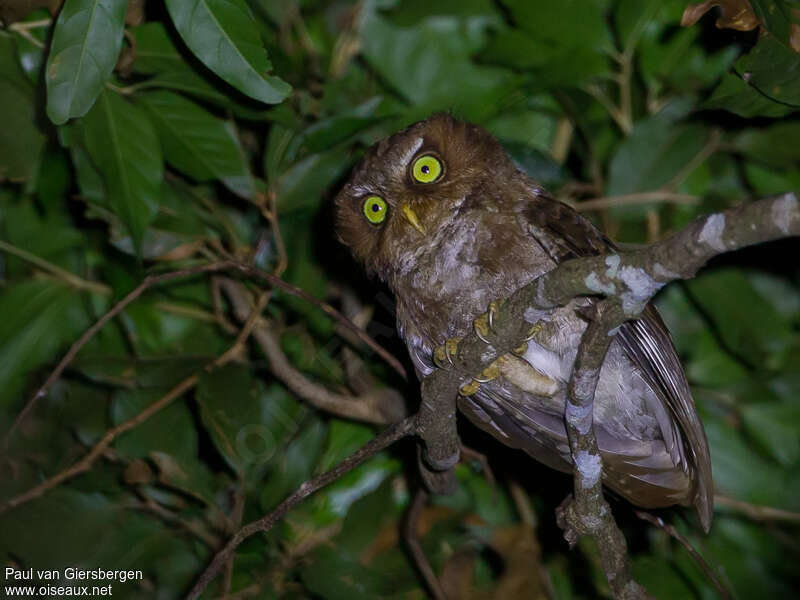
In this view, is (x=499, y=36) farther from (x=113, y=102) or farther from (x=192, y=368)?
(x=192, y=368)

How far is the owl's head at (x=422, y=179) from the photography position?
2428mm

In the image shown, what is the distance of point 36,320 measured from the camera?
3.27 meters

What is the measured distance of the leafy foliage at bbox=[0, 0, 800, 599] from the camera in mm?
2822

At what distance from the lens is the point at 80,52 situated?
2.02 meters

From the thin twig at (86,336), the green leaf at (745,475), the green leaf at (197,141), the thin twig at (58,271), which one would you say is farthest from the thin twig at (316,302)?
the green leaf at (745,475)

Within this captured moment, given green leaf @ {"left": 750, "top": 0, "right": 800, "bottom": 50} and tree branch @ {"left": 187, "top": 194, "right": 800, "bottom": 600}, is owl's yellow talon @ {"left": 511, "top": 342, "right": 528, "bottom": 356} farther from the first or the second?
green leaf @ {"left": 750, "top": 0, "right": 800, "bottom": 50}

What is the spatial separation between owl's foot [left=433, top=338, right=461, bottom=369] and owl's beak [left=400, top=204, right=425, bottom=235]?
1.26 ft

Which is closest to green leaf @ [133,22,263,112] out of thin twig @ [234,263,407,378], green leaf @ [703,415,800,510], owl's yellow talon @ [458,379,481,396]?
thin twig @ [234,263,407,378]

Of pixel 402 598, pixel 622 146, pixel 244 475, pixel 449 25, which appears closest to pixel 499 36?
pixel 449 25

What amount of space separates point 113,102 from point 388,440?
1.56 metres

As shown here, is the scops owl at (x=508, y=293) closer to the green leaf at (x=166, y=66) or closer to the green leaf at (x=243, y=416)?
the green leaf at (x=166, y=66)

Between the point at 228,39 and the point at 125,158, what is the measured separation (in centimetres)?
69

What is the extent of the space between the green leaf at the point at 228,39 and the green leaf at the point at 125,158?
0.59m

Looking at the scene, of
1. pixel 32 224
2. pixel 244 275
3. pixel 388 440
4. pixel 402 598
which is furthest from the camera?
pixel 32 224
